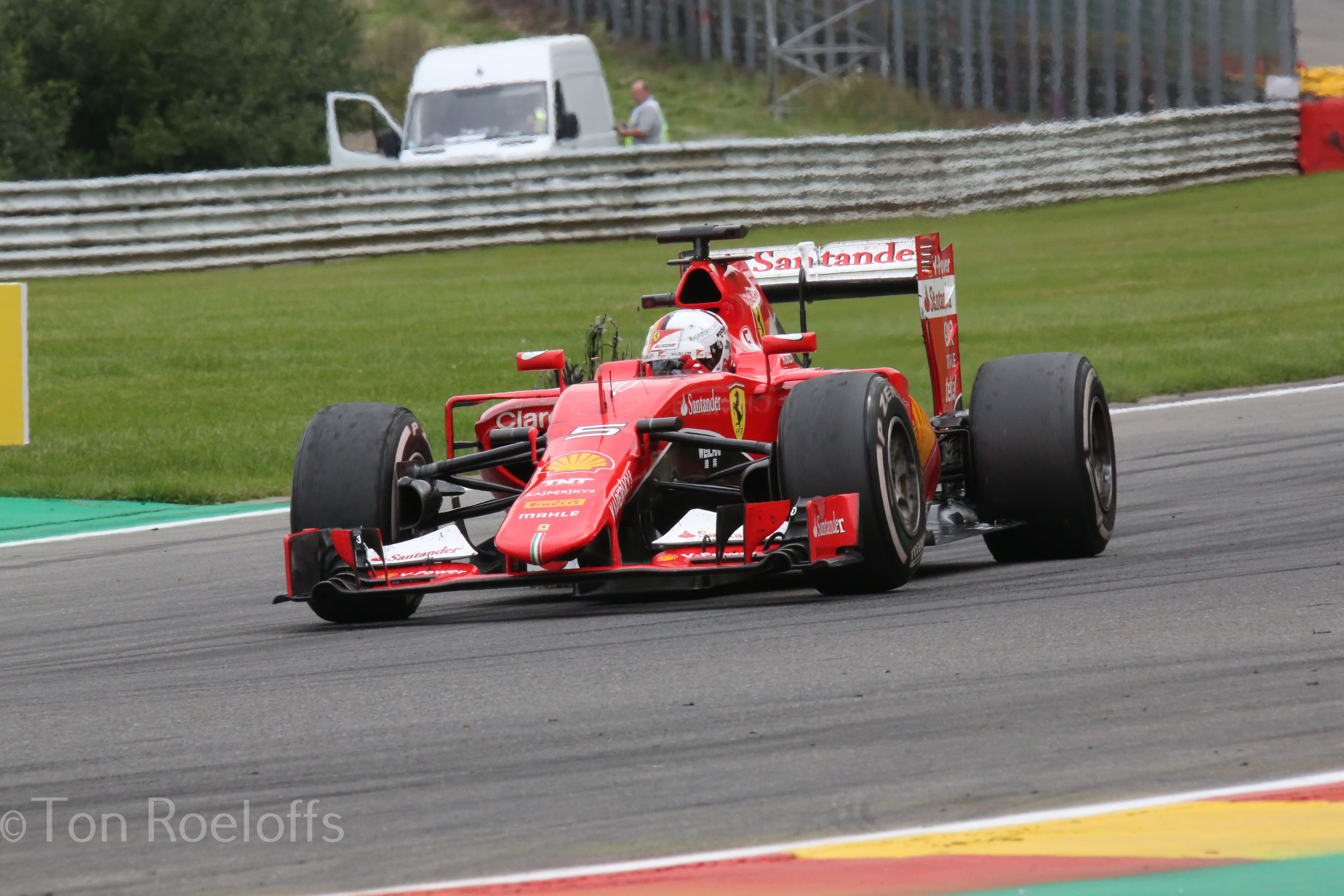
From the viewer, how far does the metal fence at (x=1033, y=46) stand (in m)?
29.7

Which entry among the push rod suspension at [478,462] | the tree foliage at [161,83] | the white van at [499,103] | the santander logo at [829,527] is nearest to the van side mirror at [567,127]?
the white van at [499,103]

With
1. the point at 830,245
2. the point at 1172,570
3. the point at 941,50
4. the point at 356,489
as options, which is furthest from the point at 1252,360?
the point at 941,50

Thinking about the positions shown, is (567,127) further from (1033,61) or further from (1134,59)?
(1033,61)

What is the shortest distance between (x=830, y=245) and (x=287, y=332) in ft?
31.4

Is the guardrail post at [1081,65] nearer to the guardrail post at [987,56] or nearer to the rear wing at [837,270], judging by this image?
the guardrail post at [987,56]

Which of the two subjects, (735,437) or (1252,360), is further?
(1252,360)

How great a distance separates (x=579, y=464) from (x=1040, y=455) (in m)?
1.88

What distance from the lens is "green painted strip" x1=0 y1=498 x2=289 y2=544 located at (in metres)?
10.5

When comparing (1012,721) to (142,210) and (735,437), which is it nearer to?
(735,437)

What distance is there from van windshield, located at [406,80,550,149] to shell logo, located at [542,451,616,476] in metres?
16.3

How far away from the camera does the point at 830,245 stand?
9.17 meters

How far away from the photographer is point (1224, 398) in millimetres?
13453

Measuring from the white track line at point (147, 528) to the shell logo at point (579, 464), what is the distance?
404 centimetres

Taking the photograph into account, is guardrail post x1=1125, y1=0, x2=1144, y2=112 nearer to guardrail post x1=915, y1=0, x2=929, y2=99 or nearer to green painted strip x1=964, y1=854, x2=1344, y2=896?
guardrail post x1=915, y1=0, x2=929, y2=99
